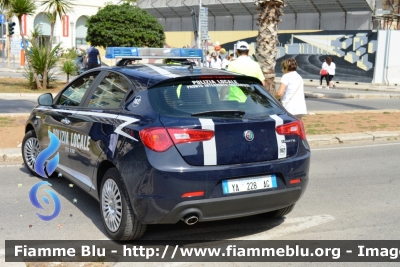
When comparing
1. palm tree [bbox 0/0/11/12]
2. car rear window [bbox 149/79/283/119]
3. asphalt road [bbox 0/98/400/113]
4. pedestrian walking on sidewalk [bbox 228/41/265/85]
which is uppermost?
palm tree [bbox 0/0/11/12]

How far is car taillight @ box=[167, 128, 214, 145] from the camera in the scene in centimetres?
447

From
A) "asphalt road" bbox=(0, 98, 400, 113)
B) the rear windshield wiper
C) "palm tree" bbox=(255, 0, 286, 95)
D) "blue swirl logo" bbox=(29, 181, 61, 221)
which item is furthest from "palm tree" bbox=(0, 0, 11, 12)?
the rear windshield wiper

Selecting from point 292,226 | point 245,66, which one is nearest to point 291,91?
point 245,66

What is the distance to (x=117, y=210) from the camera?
15.9 feet

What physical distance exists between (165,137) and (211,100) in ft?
2.38

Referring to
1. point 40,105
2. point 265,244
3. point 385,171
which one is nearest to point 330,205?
point 265,244

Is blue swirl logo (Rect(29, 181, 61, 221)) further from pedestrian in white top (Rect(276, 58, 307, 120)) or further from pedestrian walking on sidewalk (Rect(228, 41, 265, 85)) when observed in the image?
pedestrian in white top (Rect(276, 58, 307, 120))

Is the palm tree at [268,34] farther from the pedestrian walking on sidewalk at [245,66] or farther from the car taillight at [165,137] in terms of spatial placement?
the car taillight at [165,137]

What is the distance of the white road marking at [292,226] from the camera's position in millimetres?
5166

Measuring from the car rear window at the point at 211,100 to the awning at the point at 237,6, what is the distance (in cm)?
3026

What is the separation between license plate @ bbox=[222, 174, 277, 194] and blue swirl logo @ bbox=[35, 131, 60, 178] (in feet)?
8.21

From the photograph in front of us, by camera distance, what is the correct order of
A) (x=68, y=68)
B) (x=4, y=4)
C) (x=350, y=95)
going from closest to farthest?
(x=4, y=4)
(x=68, y=68)
(x=350, y=95)

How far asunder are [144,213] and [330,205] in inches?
104

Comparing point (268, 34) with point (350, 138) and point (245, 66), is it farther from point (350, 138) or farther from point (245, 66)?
point (245, 66)
